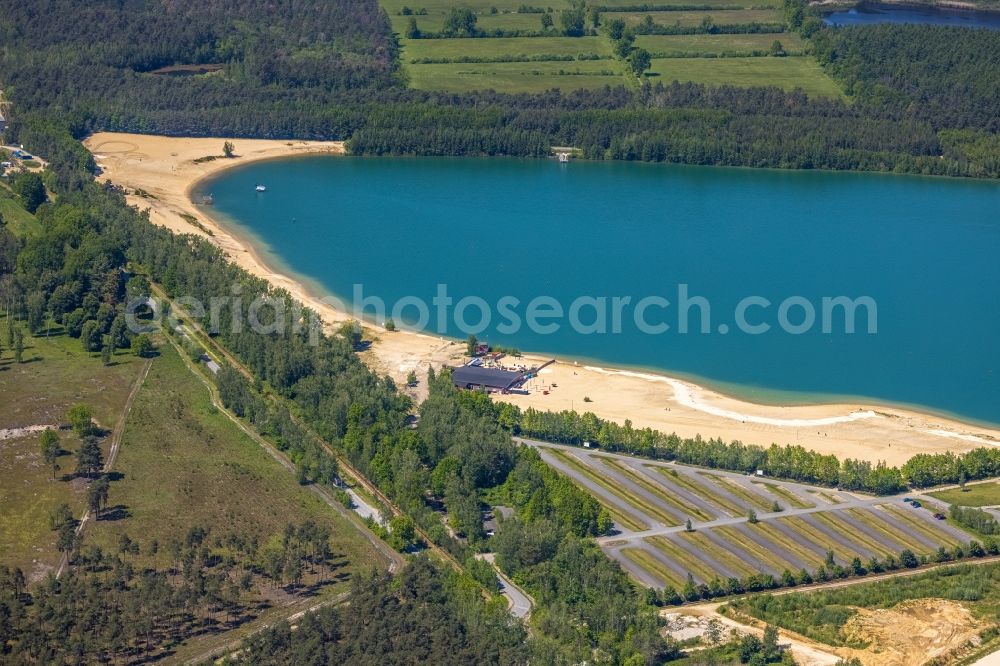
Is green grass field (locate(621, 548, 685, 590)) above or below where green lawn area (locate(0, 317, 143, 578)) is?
below

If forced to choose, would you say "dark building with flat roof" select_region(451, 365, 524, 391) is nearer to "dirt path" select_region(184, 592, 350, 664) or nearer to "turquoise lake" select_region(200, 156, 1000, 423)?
"turquoise lake" select_region(200, 156, 1000, 423)

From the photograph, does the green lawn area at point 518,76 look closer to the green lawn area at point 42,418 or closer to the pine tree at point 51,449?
the green lawn area at point 42,418

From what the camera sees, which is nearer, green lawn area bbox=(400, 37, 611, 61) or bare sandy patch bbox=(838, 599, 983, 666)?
bare sandy patch bbox=(838, 599, 983, 666)

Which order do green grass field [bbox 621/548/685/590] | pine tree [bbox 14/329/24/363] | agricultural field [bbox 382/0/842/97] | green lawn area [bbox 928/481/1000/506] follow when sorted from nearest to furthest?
green grass field [bbox 621/548/685/590] → green lawn area [bbox 928/481/1000/506] → pine tree [bbox 14/329/24/363] → agricultural field [bbox 382/0/842/97]

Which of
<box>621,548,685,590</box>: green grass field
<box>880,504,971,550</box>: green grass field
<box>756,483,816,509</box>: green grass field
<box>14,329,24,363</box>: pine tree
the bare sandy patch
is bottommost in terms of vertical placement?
the bare sandy patch

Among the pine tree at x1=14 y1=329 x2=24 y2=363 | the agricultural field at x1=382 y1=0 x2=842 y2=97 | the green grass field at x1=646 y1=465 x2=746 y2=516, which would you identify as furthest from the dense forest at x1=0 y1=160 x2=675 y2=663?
the agricultural field at x1=382 y1=0 x2=842 y2=97

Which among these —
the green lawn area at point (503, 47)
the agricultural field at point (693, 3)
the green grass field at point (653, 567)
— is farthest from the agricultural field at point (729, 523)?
the agricultural field at point (693, 3)
